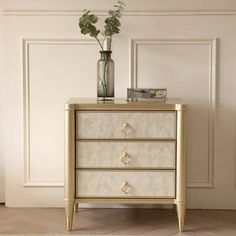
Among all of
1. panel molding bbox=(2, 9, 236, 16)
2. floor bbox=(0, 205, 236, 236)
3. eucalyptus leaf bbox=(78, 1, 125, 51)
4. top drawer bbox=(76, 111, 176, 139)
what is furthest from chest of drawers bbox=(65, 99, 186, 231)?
panel molding bbox=(2, 9, 236, 16)

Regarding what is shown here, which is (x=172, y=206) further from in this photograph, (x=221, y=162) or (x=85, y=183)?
(x=85, y=183)

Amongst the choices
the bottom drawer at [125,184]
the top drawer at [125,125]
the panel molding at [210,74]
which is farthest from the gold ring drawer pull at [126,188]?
the panel molding at [210,74]

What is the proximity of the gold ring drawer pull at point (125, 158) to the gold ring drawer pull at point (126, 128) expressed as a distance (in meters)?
0.10

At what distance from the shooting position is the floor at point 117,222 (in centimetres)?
237

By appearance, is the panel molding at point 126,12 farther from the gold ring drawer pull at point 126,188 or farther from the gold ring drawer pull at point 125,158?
the gold ring drawer pull at point 126,188

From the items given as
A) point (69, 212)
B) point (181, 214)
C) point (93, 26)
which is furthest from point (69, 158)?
point (93, 26)

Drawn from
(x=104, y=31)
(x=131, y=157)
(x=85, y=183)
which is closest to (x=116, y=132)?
(x=131, y=157)

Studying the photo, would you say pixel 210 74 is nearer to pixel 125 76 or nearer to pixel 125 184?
pixel 125 76

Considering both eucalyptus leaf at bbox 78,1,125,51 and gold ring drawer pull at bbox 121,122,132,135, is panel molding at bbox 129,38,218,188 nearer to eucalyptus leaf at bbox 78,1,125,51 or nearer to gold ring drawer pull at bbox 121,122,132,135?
eucalyptus leaf at bbox 78,1,125,51

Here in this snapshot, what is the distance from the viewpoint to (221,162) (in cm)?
279

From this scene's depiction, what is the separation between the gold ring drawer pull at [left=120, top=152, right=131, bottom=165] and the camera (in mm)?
2322

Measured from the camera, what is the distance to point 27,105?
2.79m

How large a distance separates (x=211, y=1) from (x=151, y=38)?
386 mm

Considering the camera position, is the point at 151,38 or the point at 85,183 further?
the point at 151,38
